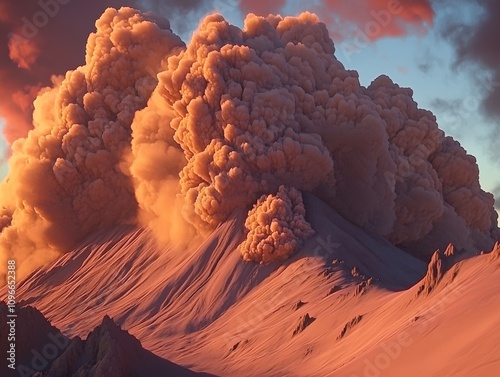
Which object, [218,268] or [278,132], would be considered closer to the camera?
[218,268]

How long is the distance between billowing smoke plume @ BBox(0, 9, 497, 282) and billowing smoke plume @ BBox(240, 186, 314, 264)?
0.09m

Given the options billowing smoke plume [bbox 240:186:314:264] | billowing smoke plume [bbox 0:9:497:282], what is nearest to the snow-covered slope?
billowing smoke plume [bbox 240:186:314:264]

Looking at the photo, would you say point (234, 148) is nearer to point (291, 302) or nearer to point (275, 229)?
point (275, 229)

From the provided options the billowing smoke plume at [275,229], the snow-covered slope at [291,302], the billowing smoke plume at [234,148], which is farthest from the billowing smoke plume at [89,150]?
the billowing smoke plume at [275,229]

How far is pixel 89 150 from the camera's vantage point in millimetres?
43938

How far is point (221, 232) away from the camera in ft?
116

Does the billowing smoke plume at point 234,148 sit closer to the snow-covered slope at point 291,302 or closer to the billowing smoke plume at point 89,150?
the billowing smoke plume at point 89,150

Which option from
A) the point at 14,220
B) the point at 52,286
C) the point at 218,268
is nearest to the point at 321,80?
the point at 218,268

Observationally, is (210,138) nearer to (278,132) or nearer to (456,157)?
(278,132)

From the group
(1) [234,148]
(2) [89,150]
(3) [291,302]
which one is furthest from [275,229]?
(2) [89,150]

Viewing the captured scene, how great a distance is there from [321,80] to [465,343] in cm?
2927

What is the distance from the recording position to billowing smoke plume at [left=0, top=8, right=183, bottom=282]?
4381 centimetres

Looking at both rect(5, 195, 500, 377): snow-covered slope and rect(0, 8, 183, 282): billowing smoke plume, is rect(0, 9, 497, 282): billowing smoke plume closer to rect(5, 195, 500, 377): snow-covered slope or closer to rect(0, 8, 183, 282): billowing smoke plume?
rect(0, 8, 183, 282): billowing smoke plume

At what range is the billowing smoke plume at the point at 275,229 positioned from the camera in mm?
32531
